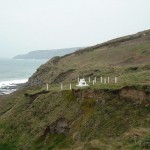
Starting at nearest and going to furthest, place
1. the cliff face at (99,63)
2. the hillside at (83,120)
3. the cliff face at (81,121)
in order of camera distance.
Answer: the hillside at (83,120), the cliff face at (81,121), the cliff face at (99,63)

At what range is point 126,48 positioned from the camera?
69.8 m

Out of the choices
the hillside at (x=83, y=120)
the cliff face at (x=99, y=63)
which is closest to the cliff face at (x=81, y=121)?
the hillside at (x=83, y=120)

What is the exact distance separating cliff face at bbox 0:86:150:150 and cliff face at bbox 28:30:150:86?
18097 millimetres

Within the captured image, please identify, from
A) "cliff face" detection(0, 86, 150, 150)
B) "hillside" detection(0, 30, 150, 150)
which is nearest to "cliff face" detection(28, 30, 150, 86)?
"hillside" detection(0, 30, 150, 150)

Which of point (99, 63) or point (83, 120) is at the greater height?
point (99, 63)

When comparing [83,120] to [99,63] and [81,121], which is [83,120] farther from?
[99,63]

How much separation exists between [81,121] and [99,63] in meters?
35.0

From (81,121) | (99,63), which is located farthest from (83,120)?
(99,63)

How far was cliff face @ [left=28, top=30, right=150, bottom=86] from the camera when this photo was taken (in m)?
51.6

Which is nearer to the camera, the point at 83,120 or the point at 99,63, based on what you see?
the point at 83,120

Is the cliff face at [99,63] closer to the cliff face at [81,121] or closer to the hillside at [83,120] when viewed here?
the hillside at [83,120]

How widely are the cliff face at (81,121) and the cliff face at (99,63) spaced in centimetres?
1810

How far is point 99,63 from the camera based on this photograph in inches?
2399

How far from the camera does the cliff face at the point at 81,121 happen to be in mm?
23328
